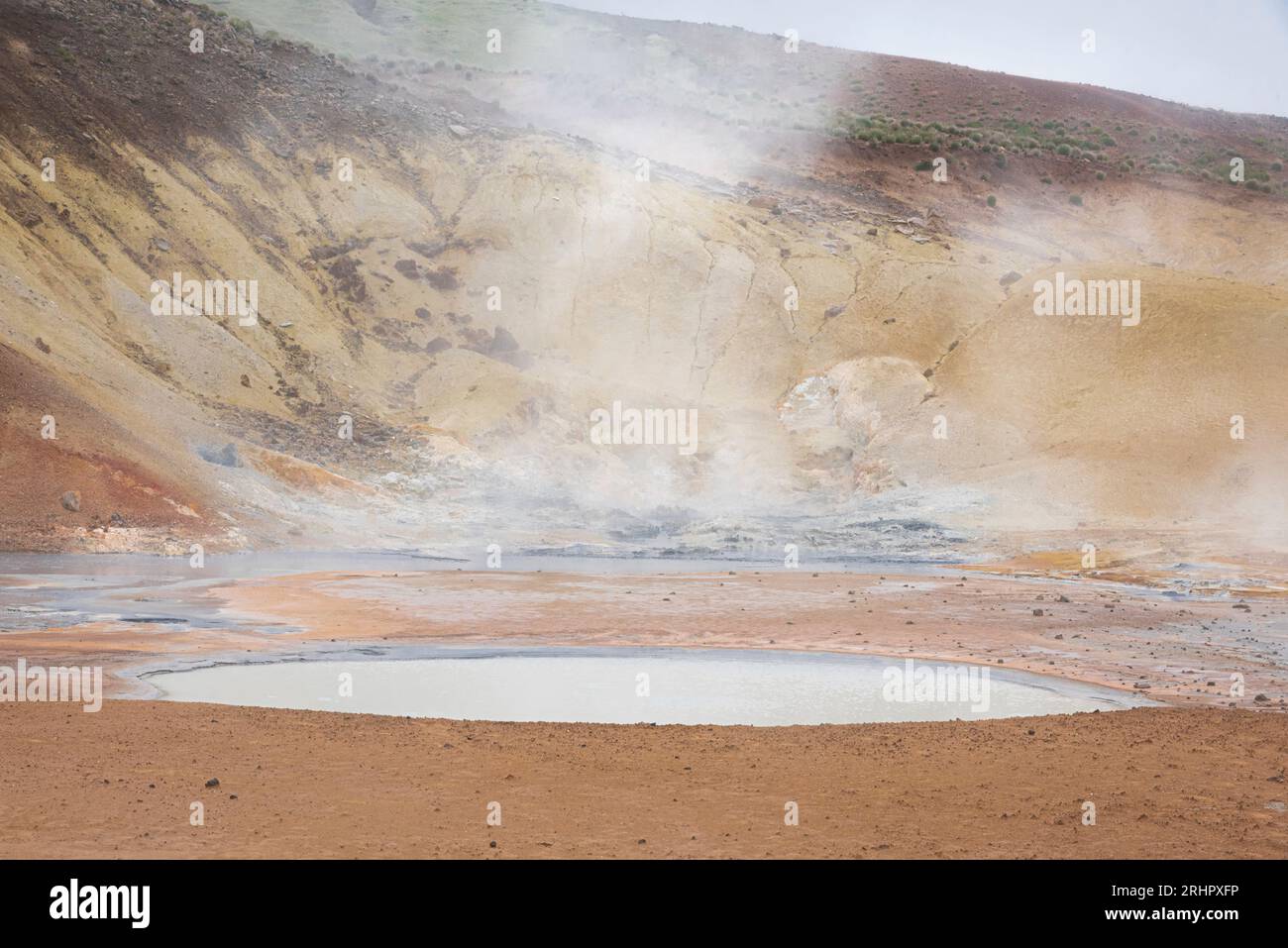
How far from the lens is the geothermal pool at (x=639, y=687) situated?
13.8 metres

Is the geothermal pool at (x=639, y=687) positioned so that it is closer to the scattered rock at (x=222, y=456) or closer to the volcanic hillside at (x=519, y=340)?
the volcanic hillside at (x=519, y=340)

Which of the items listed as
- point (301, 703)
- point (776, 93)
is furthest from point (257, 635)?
point (776, 93)

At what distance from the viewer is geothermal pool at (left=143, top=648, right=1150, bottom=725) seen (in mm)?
13773

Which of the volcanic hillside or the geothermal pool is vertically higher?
the volcanic hillside

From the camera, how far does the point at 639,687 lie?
51.2 feet

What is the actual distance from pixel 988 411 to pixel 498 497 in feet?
64.8

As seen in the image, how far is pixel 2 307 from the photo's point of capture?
39250 mm

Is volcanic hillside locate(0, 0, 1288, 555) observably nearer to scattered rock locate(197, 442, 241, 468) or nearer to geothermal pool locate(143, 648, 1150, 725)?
scattered rock locate(197, 442, 241, 468)

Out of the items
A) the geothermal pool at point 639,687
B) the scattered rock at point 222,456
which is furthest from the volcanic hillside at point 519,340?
the geothermal pool at point 639,687

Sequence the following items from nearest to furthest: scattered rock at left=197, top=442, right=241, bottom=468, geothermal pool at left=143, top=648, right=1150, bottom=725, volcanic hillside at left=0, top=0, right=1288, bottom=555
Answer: geothermal pool at left=143, top=648, right=1150, bottom=725 → scattered rock at left=197, top=442, right=241, bottom=468 → volcanic hillside at left=0, top=0, right=1288, bottom=555

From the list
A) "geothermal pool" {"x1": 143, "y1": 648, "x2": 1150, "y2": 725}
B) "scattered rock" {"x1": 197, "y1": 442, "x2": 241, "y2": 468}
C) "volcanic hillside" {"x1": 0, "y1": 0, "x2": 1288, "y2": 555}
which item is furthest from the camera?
"volcanic hillside" {"x1": 0, "y1": 0, "x2": 1288, "y2": 555}

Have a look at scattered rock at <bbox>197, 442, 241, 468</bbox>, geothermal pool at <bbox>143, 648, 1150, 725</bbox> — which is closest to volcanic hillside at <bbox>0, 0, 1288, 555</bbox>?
scattered rock at <bbox>197, 442, 241, 468</bbox>

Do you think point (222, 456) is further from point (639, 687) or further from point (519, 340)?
point (639, 687)
